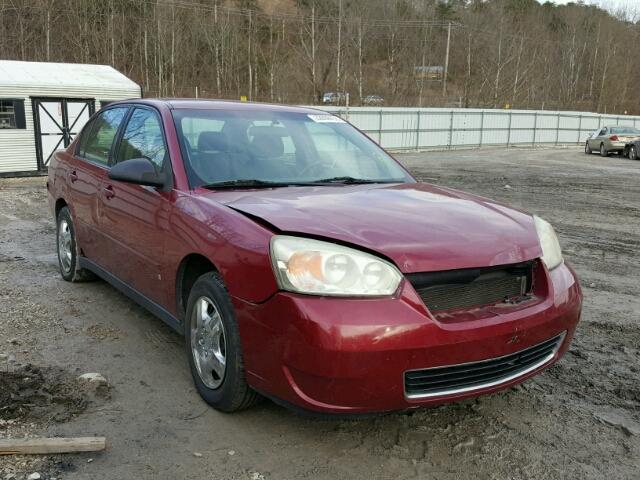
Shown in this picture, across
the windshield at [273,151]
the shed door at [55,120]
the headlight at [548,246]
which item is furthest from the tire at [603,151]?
the headlight at [548,246]

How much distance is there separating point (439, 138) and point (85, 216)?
2949 centimetres

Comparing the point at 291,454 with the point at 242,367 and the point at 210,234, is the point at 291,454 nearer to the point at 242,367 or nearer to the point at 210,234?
the point at 242,367

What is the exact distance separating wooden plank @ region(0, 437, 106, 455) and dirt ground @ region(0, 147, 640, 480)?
34mm

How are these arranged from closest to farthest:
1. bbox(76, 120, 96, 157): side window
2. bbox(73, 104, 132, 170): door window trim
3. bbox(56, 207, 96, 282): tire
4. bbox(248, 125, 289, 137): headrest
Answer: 1. bbox(248, 125, 289, 137): headrest
2. bbox(73, 104, 132, 170): door window trim
3. bbox(76, 120, 96, 157): side window
4. bbox(56, 207, 96, 282): tire

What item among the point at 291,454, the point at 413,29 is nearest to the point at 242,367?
the point at 291,454

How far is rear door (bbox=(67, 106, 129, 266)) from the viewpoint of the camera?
181 inches

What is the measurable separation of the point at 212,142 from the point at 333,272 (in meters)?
1.62

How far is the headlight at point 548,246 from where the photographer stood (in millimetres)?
3055

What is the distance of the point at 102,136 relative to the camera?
16.0 feet

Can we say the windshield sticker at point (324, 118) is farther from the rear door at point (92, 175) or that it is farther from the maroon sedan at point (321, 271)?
the rear door at point (92, 175)

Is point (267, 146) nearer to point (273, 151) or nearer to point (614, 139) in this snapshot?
point (273, 151)

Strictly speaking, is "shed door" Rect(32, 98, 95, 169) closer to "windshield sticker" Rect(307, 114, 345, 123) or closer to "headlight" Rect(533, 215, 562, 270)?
"windshield sticker" Rect(307, 114, 345, 123)

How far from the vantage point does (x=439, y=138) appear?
3256 cm

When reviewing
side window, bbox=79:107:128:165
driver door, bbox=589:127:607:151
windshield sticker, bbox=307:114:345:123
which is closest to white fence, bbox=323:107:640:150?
driver door, bbox=589:127:607:151
